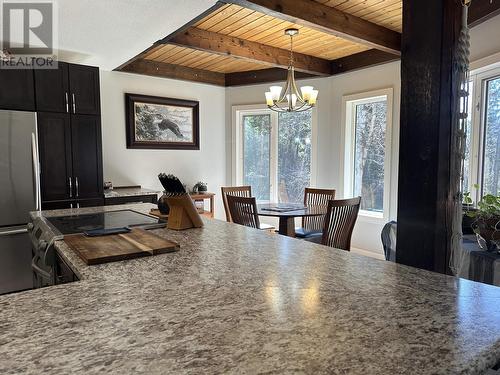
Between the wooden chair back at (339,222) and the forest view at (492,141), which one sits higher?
the forest view at (492,141)

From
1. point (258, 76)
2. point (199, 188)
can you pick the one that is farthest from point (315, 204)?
point (258, 76)

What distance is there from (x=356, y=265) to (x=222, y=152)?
4.23m

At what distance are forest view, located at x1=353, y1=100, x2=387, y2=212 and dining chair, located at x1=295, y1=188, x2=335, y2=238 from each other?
0.68m

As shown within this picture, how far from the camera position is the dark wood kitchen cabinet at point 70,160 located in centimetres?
323

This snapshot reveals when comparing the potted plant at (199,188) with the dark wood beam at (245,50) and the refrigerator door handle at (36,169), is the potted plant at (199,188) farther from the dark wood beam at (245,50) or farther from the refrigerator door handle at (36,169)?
the refrigerator door handle at (36,169)

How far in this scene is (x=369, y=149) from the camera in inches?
175

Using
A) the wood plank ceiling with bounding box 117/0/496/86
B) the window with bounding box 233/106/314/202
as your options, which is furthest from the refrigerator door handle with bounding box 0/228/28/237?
the window with bounding box 233/106/314/202

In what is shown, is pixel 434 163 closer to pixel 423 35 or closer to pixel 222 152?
pixel 423 35

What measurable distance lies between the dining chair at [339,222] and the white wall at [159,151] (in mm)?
2537

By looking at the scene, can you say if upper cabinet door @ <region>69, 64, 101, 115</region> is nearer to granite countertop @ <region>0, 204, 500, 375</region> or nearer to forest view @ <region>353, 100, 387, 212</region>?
granite countertop @ <region>0, 204, 500, 375</region>

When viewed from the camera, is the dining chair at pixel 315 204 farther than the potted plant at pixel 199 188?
No

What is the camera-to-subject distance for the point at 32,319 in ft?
2.70

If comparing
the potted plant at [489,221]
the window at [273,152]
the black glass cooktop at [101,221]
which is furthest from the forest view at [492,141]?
the black glass cooktop at [101,221]

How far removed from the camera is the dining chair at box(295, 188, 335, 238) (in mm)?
3875
